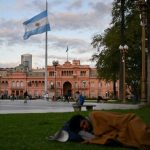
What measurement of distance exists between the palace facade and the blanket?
15999cm

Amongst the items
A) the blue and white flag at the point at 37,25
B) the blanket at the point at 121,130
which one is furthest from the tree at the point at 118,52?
the blanket at the point at 121,130

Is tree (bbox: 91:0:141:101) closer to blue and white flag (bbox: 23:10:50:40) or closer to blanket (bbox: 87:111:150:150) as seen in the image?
blue and white flag (bbox: 23:10:50:40)

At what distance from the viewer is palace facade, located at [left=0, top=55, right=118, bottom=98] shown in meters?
176

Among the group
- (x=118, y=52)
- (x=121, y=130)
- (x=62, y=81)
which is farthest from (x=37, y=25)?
(x=62, y=81)

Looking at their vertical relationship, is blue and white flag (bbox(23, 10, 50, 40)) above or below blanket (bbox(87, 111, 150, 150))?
above

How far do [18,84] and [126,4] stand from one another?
141 m

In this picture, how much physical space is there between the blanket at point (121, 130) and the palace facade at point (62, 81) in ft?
525

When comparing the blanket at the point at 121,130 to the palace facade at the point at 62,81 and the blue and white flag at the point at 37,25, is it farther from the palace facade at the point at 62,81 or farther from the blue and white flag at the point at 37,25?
the palace facade at the point at 62,81

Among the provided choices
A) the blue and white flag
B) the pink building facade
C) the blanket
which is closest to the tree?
the blue and white flag

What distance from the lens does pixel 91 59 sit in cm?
7994

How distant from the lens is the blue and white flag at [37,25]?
228ft

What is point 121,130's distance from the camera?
1002 cm

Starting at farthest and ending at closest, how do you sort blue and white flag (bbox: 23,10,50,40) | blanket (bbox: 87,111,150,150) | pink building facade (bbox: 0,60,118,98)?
pink building facade (bbox: 0,60,118,98) → blue and white flag (bbox: 23,10,50,40) → blanket (bbox: 87,111,150,150)

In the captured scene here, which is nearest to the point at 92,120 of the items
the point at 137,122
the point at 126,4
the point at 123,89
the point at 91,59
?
the point at 137,122
